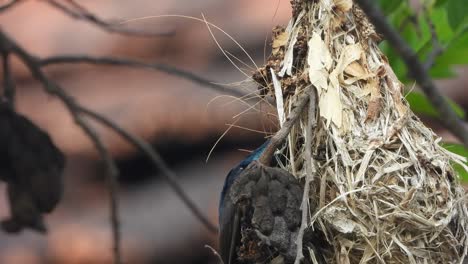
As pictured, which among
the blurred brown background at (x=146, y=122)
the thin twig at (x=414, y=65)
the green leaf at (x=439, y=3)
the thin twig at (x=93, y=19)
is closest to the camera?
the thin twig at (x=414, y=65)

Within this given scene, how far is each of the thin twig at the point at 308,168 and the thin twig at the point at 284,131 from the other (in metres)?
0.02

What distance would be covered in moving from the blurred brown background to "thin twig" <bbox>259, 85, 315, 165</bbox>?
1769 mm

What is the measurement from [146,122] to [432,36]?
190cm

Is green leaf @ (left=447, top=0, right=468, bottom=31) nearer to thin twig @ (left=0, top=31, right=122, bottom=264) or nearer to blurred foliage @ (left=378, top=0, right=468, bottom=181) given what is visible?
blurred foliage @ (left=378, top=0, right=468, bottom=181)

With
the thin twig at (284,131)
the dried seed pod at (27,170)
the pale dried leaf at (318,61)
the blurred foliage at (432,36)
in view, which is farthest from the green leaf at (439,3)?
the dried seed pod at (27,170)

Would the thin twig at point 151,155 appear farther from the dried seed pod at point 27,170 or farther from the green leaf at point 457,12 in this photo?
the green leaf at point 457,12

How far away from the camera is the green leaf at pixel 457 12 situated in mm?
2322

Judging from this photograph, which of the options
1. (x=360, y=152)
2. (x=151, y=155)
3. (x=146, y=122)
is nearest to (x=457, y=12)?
(x=360, y=152)

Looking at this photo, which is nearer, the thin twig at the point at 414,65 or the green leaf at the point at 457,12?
the thin twig at the point at 414,65

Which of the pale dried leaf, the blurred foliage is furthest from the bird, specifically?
the blurred foliage

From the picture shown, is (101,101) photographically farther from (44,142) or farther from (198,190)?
(44,142)

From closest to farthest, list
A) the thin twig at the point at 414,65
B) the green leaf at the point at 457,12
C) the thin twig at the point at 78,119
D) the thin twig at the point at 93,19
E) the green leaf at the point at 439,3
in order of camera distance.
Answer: the thin twig at the point at 414,65 < the green leaf at the point at 457,12 < the green leaf at the point at 439,3 < the thin twig at the point at 78,119 < the thin twig at the point at 93,19

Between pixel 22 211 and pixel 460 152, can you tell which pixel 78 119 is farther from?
pixel 460 152

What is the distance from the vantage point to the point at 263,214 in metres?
1.91
